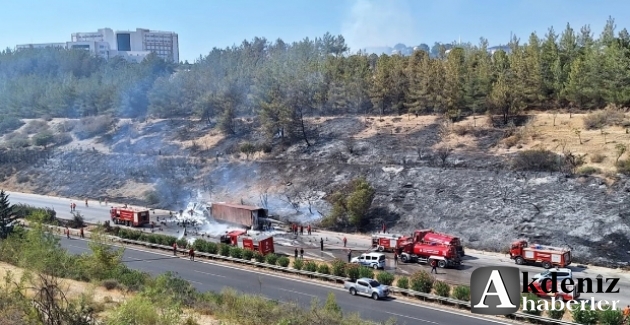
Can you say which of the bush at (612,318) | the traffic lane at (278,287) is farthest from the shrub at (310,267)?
the bush at (612,318)

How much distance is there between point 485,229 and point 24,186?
184 feet

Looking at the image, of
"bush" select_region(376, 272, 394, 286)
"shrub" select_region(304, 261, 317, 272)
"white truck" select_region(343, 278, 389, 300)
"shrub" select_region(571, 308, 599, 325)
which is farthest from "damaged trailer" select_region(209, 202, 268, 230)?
"shrub" select_region(571, 308, 599, 325)

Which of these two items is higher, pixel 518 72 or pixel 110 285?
pixel 518 72

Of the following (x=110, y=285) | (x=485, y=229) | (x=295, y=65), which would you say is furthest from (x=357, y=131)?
(x=110, y=285)

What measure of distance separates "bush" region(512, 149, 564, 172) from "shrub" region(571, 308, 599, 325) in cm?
2209

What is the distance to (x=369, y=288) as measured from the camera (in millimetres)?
27766

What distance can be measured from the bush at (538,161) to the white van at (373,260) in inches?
670

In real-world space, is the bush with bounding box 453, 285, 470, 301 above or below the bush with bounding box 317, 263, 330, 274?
below

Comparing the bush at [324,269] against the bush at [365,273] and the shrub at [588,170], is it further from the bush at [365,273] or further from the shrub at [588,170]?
the shrub at [588,170]

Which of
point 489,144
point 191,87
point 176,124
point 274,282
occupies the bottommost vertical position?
point 274,282

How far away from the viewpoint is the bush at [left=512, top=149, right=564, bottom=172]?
4362 cm

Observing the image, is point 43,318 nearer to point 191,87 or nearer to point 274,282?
point 274,282

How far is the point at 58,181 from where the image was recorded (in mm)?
69625

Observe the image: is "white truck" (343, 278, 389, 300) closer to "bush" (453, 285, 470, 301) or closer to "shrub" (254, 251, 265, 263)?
"bush" (453, 285, 470, 301)
